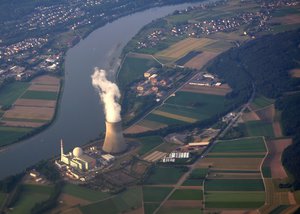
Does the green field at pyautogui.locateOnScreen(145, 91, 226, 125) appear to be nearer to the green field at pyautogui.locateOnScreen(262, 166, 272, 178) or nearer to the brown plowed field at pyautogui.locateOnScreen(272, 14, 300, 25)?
the green field at pyautogui.locateOnScreen(262, 166, 272, 178)

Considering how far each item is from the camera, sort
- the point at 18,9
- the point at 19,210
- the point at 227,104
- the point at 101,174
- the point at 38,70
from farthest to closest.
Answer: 1. the point at 18,9
2. the point at 38,70
3. the point at 227,104
4. the point at 101,174
5. the point at 19,210

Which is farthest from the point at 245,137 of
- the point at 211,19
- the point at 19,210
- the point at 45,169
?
the point at 211,19

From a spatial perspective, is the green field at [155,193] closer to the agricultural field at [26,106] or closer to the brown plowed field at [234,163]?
the brown plowed field at [234,163]

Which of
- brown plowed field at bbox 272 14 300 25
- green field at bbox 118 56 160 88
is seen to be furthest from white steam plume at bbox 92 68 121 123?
brown plowed field at bbox 272 14 300 25

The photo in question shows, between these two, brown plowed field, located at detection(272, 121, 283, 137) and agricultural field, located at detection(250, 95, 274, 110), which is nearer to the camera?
brown plowed field, located at detection(272, 121, 283, 137)

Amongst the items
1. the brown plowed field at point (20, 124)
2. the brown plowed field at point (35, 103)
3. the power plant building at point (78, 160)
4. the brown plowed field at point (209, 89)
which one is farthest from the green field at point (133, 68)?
the power plant building at point (78, 160)

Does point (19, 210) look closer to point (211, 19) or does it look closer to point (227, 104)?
point (227, 104)
